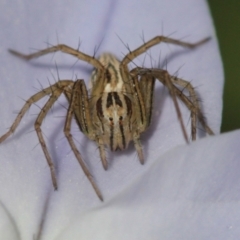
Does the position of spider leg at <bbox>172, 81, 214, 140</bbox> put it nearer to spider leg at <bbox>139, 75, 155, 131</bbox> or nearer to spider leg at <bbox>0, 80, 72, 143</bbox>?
spider leg at <bbox>139, 75, 155, 131</bbox>

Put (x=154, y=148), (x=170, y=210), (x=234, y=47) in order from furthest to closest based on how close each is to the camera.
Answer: (x=234, y=47) → (x=154, y=148) → (x=170, y=210)

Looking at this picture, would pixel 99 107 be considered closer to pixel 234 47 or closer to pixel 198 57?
pixel 198 57

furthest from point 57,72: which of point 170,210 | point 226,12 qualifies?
point 226,12

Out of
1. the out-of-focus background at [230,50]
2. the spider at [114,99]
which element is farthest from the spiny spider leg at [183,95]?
the out-of-focus background at [230,50]

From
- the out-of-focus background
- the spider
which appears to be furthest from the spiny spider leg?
the out-of-focus background

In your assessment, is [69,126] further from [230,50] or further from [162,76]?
[230,50]

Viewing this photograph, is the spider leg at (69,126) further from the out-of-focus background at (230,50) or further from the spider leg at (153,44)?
the out-of-focus background at (230,50)

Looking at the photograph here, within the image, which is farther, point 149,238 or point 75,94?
point 75,94
